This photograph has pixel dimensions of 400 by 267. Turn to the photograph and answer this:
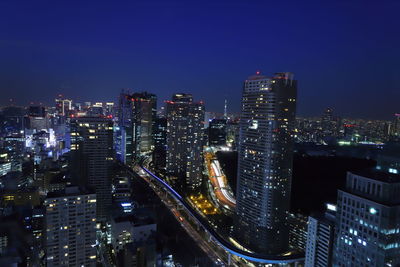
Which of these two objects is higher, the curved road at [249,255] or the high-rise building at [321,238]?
the high-rise building at [321,238]

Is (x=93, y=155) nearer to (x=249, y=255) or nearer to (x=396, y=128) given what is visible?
(x=249, y=255)

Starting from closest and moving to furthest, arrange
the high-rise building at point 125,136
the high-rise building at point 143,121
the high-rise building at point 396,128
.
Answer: the high-rise building at point 396,128 → the high-rise building at point 125,136 → the high-rise building at point 143,121

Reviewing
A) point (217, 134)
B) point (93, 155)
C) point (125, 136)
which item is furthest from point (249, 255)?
point (217, 134)

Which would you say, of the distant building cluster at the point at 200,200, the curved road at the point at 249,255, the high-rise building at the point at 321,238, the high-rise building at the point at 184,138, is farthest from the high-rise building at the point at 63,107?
the high-rise building at the point at 321,238

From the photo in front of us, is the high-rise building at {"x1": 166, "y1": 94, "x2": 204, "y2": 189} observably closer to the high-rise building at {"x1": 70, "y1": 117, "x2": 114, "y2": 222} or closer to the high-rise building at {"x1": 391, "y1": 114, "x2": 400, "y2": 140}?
the high-rise building at {"x1": 70, "y1": 117, "x2": 114, "y2": 222}

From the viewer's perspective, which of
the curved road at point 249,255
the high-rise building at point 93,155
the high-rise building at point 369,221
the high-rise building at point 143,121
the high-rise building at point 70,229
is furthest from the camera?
the high-rise building at point 143,121

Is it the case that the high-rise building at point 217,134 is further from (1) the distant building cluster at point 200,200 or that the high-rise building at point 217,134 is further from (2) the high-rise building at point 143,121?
(1) the distant building cluster at point 200,200
